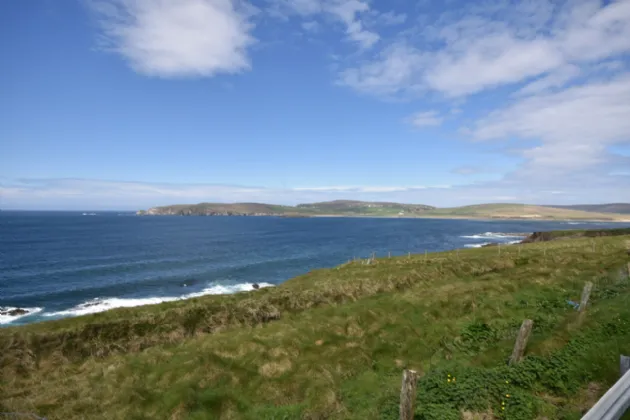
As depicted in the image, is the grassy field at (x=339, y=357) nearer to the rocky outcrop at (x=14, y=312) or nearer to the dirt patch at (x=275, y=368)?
the dirt patch at (x=275, y=368)

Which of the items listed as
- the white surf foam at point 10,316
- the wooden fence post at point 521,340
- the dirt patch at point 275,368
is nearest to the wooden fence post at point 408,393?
the wooden fence post at point 521,340

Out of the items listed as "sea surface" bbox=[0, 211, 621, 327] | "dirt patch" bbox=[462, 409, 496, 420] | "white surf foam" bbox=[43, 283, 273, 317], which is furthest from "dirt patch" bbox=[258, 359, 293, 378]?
"sea surface" bbox=[0, 211, 621, 327]

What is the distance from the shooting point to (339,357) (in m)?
19.6

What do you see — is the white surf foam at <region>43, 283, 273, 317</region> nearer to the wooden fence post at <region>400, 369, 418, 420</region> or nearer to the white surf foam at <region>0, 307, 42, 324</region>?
the white surf foam at <region>0, 307, 42, 324</region>

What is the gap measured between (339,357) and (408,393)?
979 cm

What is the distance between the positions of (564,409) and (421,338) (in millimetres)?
10278

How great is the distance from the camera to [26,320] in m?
47.4

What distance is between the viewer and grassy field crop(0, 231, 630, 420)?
13.3 metres

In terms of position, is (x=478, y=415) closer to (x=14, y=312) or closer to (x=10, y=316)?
(x=10, y=316)

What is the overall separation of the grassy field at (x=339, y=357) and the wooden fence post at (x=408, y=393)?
1622 mm

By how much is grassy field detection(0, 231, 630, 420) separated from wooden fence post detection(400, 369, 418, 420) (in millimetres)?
1622

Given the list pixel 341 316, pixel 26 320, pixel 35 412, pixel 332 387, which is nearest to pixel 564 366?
pixel 332 387

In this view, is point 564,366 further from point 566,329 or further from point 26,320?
point 26,320

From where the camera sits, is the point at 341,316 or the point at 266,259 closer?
the point at 341,316
